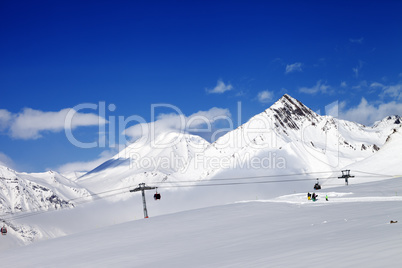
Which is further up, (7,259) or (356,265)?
(356,265)

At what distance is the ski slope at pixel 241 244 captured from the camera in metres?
14.4

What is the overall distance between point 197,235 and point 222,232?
6.25 feet

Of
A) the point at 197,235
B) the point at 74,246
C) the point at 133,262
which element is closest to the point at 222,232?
the point at 197,235

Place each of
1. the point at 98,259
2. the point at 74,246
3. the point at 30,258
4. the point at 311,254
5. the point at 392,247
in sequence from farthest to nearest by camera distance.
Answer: the point at 74,246 < the point at 30,258 < the point at 98,259 < the point at 311,254 < the point at 392,247

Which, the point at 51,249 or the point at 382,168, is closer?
the point at 51,249

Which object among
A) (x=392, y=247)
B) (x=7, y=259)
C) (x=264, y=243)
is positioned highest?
(x=392, y=247)

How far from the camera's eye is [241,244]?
23.7m

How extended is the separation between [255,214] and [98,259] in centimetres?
1925

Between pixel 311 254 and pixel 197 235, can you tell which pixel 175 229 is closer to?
pixel 197 235

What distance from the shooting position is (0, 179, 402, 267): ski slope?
47.2 ft

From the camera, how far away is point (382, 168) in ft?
650

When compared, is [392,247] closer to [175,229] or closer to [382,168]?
[175,229]

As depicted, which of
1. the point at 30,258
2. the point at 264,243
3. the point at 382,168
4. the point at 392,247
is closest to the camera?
the point at 392,247

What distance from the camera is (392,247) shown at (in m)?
13.0
